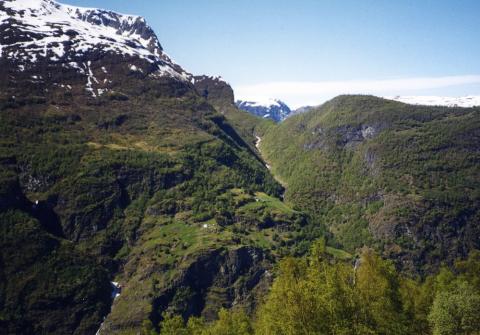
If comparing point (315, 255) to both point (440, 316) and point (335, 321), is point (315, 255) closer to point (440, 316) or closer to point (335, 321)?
point (335, 321)

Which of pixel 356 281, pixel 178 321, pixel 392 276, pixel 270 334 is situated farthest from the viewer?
pixel 178 321

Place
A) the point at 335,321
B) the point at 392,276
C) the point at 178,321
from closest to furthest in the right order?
the point at 335,321, the point at 392,276, the point at 178,321

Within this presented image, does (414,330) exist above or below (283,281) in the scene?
below

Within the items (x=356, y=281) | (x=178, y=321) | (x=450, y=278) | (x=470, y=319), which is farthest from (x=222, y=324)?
(x=450, y=278)

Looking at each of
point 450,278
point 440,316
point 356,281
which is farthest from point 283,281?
point 450,278

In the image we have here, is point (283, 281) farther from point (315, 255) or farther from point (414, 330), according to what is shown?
point (414, 330)

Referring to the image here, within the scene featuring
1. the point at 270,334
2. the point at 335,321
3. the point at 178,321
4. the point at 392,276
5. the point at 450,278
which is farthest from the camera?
the point at 450,278

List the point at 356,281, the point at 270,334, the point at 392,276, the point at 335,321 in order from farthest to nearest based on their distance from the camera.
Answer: the point at 392,276
the point at 356,281
the point at 270,334
the point at 335,321

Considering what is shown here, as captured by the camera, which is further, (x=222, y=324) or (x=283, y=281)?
(x=222, y=324)

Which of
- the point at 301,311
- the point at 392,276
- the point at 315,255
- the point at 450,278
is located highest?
the point at 315,255
